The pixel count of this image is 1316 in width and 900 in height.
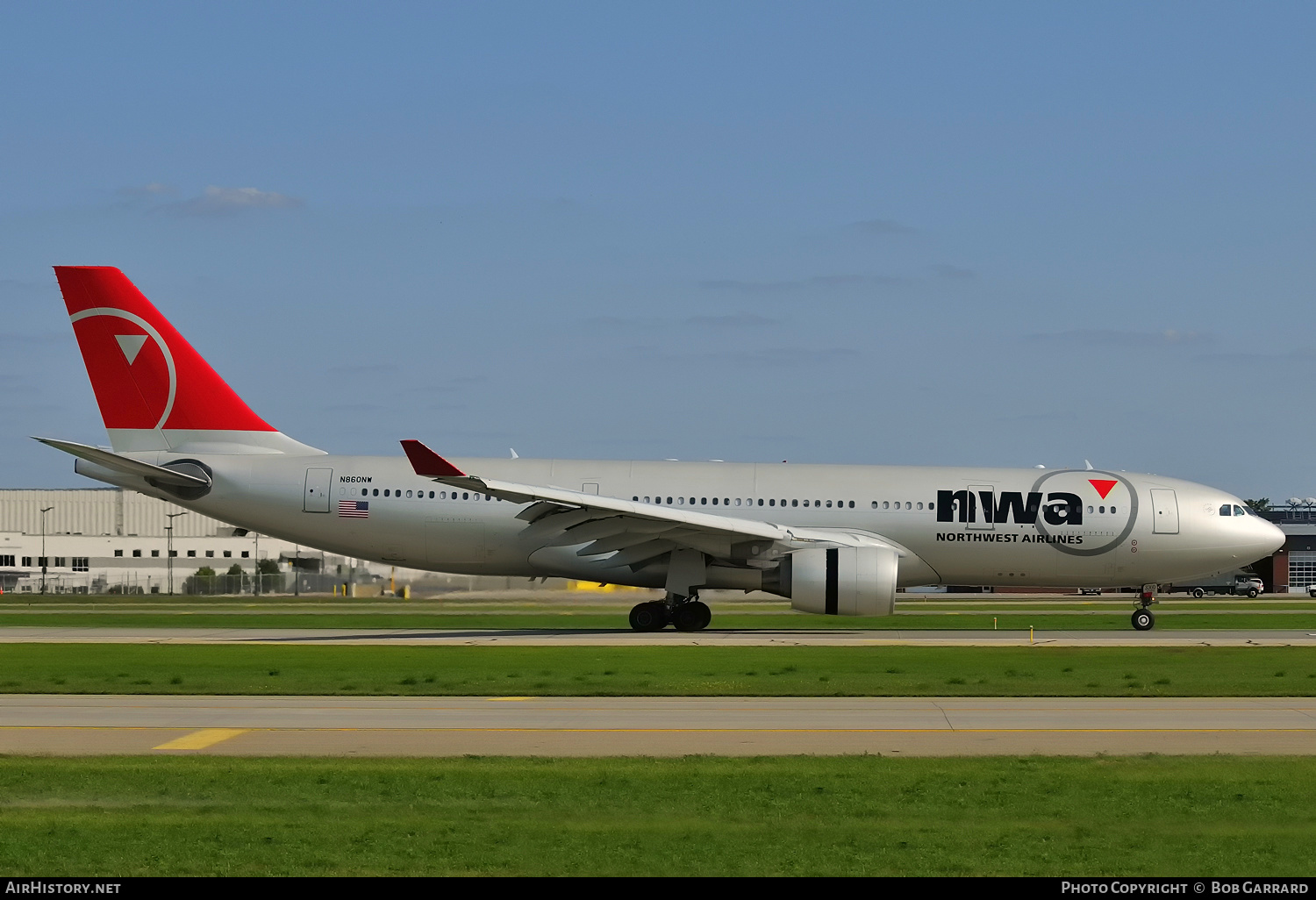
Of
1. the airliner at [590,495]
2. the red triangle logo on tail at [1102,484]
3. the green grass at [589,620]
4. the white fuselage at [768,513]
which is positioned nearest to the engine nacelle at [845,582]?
the airliner at [590,495]

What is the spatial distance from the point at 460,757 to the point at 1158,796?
6.03m

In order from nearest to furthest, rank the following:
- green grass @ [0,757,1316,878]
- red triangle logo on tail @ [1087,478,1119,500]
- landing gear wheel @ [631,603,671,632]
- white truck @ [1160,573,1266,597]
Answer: green grass @ [0,757,1316,878], landing gear wheel @ [631,603,671,632], red triangle logo on tail @ [1087,478,1119,500], white truck @ [1160,573,1266,597]

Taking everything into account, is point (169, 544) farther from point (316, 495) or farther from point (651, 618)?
point (651, 618)

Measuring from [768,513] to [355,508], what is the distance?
9.82m

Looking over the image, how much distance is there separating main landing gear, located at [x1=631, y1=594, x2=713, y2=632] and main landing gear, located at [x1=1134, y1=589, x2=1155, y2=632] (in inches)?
407

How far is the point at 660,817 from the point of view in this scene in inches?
379

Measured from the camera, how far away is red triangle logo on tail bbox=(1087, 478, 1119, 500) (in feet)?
107

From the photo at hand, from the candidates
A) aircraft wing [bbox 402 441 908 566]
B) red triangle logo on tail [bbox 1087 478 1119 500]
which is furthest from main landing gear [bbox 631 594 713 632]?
red triangle logo on tail [bbox 1087 478 1119 500]

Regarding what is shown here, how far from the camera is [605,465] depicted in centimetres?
3256

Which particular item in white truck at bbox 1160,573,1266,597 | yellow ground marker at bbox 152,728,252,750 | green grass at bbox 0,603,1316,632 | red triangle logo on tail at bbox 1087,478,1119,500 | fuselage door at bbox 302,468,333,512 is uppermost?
red triangle logo on tail at bbox 1087,478,1119,500

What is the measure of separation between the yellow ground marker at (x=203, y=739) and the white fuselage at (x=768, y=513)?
17396mm

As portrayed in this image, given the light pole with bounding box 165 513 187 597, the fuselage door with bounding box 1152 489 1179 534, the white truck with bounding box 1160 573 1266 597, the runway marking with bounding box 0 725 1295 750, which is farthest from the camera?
the light pole with bounding box 165 513 187 597

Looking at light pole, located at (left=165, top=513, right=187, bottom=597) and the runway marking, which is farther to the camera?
light pole, located at (left=165, top=513, right=187, bottom=597)

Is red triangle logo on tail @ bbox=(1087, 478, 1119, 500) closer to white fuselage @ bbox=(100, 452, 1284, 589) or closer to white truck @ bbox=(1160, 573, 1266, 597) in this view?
white fuselage @ bbox=(100, 452, 1284, 589)
